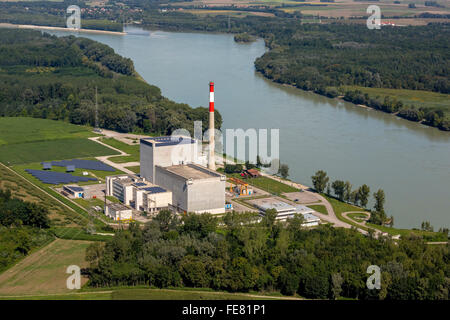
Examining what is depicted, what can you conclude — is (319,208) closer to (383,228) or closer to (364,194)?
(364,194)

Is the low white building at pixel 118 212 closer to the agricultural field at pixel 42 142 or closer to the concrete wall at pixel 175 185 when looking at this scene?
the concrete wall at pixel 175 185

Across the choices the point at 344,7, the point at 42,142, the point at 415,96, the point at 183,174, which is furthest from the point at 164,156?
the point at 344,7

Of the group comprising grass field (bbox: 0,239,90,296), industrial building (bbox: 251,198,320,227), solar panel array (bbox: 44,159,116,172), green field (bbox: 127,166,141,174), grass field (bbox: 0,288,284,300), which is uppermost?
solar panel array (bbox: 44,159,116,172)

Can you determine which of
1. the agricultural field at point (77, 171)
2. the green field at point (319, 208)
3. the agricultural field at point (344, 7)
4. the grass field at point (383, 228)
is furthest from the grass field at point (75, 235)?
the agricultural field at point (344, 7)

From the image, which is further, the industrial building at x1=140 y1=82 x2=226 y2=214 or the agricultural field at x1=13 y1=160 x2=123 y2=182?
the agricultural field at x1=13 y1=160 x2=123 y2=182

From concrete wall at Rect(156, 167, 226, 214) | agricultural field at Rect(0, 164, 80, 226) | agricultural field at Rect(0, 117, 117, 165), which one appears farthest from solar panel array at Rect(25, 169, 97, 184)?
concrete wall at Rect(156, 167, 226, 214)

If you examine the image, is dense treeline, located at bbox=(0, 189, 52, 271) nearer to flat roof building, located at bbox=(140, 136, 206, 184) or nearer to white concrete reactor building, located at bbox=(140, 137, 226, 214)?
white concrete reactor building, located at bbox=(140, 137, 226, 214)
